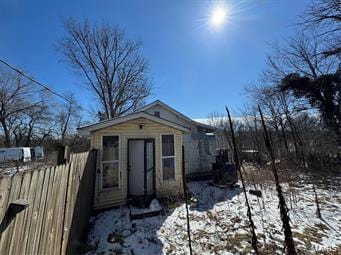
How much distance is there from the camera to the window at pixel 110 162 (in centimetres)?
682

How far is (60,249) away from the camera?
3.07 metres

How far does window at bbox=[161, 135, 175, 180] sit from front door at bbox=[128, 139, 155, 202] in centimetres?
49

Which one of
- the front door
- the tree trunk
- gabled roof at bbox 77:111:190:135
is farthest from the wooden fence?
the tree trunk

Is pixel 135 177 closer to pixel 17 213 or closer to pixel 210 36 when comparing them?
pixel 17 213

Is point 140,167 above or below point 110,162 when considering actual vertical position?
below

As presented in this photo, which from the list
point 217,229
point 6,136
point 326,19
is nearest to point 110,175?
point 217,229

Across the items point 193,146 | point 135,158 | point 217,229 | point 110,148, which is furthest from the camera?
point 193,146

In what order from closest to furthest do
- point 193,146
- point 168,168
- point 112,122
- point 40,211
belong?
point 40,211, point 112,122, point 168,168, point 193,146

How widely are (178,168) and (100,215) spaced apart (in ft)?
10.6

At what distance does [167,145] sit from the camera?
784 cm

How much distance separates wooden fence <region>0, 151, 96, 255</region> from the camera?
5.59ft

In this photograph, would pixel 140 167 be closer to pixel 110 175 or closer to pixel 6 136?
pixel 110 175

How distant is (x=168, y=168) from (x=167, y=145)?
35.3 inches

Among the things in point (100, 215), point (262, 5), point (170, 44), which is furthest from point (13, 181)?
point (170, 44)
